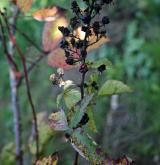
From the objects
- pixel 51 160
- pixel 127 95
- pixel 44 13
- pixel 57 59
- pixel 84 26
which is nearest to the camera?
pixel 84 26

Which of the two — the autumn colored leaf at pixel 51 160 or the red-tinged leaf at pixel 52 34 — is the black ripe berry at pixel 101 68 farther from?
the red-tinged leaf at pixel 52 34

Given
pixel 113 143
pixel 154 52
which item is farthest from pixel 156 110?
pixel 154 52

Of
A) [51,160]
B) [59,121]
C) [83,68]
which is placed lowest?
[51,160]

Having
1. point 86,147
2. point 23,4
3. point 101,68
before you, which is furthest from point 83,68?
point 23,4

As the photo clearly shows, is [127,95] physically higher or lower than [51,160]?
lower

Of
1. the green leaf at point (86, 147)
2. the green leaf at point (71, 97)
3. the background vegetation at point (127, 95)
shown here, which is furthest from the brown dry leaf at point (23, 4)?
the background vegetation at point (127, 95)

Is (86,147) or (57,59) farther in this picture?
(57,59)

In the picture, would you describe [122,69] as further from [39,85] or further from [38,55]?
[38,55]

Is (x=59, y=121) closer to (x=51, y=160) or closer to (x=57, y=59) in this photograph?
(x=51, y=160)
